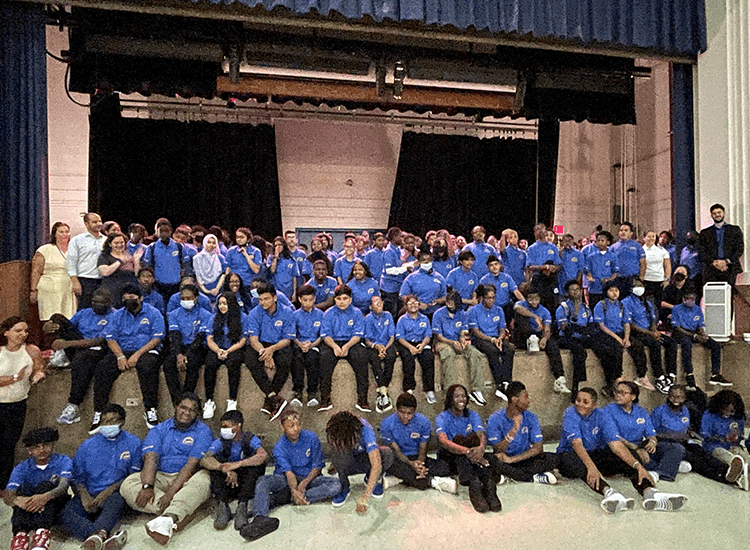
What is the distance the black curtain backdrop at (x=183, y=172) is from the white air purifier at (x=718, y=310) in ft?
25.2

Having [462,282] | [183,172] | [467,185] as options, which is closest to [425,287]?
[462,282]

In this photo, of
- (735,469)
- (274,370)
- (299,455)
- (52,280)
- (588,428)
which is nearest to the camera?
(299,455)

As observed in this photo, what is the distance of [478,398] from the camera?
5.49m

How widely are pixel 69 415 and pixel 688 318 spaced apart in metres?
6.85

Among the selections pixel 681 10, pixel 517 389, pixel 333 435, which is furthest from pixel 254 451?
pixel 681 10

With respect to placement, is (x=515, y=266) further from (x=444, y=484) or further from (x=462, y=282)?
(x=444, y=484)

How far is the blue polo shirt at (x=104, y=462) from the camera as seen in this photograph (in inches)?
155

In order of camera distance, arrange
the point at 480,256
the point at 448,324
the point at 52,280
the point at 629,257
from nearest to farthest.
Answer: the point at 52,280 < the point at 448,324 < the point at 629,257 < the point at 480,256

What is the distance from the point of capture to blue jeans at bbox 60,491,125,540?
364cm

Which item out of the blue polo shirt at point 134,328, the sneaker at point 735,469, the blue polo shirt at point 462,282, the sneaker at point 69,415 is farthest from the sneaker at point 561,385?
the sneaker at point 69,415

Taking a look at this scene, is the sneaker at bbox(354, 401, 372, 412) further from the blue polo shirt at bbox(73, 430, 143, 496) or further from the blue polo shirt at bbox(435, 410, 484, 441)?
the blue polo shirt at bbox(73, 430, 143, 496)

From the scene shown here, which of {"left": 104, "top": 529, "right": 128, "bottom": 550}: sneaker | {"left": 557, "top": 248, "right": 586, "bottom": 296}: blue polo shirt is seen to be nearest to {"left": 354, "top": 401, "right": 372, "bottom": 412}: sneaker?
{"left": 104, "top": 529, "right": 128, "bottom": 550}: sneaker

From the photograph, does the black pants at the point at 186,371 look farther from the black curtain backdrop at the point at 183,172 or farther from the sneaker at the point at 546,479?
the black curtain backdrop at the point at 183,172

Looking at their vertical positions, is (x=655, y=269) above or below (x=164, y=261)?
below
